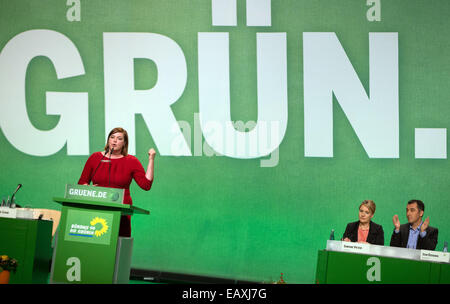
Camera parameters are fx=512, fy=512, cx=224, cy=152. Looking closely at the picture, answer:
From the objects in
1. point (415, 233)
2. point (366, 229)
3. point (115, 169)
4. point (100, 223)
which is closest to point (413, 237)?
point (415, 233)

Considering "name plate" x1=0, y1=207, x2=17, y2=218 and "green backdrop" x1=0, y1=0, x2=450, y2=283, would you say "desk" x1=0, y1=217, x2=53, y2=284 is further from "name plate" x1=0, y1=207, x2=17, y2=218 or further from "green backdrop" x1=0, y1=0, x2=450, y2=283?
"green backdrop" x1=0, y1=0, x2=450, y2=283

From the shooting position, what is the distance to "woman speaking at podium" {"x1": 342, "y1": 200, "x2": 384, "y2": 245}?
Answer: 14.7 ft

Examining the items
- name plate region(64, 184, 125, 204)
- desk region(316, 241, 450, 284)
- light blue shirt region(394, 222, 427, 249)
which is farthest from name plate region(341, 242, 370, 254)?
name plate region(64, 184, 125, 204)

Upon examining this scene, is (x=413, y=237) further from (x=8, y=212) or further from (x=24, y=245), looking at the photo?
(x=8, y=212)

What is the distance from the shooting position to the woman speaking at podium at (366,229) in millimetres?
4492

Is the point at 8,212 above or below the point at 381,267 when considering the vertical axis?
above

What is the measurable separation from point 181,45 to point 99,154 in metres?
2.18

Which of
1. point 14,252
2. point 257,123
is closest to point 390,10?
point 257,123

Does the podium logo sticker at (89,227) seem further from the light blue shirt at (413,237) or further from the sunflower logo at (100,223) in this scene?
the light blue shirt at (413,237)

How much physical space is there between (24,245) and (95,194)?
0.90m

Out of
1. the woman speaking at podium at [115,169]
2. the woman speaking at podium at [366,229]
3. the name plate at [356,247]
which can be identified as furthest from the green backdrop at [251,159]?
the name plate at [356,247]

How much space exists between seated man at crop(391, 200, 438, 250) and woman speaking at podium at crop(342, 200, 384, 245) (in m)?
0.18

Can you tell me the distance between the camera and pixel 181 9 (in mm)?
5770

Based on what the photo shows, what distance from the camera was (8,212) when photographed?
3875 mm
